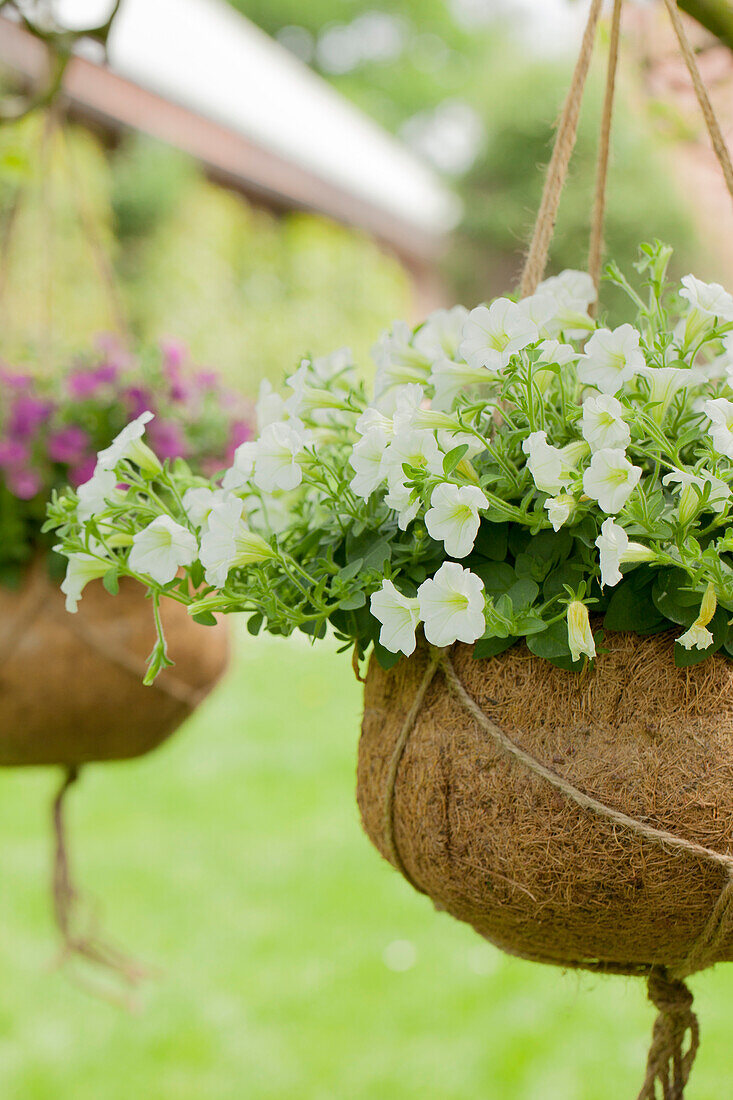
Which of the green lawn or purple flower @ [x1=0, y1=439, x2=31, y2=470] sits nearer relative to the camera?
purple flower @ [x1=0, y1=439, x2=31, y2=470]

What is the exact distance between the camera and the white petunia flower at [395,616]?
0.77 metres

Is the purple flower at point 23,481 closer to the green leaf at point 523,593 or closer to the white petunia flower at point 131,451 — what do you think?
the white petunia flower at point 131,451

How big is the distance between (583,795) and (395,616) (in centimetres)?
20

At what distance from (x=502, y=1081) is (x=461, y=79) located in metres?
16.3

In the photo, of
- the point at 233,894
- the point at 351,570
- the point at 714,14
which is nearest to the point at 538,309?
the point at 351,570

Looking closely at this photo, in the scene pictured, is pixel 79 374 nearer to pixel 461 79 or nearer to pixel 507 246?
pixel 507 246

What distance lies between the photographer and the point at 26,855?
10.2ft

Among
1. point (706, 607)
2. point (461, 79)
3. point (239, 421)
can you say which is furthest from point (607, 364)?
point (461, 79)

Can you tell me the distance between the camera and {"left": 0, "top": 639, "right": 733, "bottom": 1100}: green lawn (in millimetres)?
2109

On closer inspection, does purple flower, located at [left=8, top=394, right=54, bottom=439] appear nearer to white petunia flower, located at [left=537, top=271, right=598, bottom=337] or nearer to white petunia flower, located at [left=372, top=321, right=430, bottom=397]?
white petunia flower, located at [left=372, top=321, right=430, bottom=397]

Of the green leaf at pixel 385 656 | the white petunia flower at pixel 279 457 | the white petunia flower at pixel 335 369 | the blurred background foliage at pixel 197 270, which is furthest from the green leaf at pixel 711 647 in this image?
the blurred background foliage at pixel 197 270

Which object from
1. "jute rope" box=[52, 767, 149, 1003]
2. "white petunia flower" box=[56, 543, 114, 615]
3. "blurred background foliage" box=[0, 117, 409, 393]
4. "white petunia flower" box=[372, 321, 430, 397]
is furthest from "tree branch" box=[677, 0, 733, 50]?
"blurred background foliage" box=[0, 117, 409, 393]

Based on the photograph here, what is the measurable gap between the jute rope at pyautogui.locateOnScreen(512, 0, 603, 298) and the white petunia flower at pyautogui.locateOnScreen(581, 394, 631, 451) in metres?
0.22

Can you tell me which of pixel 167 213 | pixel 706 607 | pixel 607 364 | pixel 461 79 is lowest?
pixel 167 213
